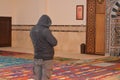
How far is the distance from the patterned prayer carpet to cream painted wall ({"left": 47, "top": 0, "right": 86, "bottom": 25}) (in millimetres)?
2698

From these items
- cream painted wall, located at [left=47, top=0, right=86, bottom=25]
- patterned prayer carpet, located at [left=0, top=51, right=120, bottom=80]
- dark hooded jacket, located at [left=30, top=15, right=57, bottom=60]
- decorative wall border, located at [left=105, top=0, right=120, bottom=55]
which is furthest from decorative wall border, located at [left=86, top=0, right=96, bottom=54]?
dark hooded jacket, located at [left=30, top=15, right=57, bottom=60]

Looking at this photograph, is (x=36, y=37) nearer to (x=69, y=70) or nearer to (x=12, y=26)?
(x=69, y=70)

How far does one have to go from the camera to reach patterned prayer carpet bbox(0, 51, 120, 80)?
6.16 m

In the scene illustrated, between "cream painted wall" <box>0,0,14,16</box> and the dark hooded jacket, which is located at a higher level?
"cream painted wall" <box>0,0,14,16</box>

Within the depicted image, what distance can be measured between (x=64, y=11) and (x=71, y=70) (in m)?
4.64

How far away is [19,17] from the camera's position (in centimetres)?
1298

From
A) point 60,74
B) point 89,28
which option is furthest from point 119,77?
point 89,28

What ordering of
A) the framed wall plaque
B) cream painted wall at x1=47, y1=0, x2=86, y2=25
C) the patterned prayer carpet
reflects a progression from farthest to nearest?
cream painted wall at x1=47, y1=0, x2=86, y2=25 → the framed wall plaque → the patterned prayer carpet

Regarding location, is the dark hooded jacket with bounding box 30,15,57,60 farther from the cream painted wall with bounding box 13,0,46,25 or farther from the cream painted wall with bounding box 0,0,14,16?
the cream painted wall with bounding box 0,0,14,16

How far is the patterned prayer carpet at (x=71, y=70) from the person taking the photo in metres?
6.16

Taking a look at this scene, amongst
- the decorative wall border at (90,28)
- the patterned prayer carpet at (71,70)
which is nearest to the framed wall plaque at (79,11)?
the decorative wall border at (90,28)

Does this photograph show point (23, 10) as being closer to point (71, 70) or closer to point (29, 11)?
point (29, 11)

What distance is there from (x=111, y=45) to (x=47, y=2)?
3.37 metres

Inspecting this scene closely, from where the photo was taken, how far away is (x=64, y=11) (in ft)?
37.1
